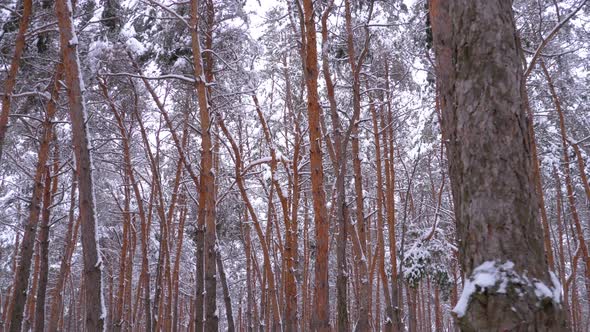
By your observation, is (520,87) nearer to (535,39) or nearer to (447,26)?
(447,26)

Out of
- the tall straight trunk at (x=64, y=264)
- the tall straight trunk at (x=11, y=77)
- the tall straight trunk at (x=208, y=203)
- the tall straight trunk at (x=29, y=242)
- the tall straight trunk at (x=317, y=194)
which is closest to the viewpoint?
the tall straight trunk at (x=317, y=194)

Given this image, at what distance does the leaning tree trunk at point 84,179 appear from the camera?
6609mm

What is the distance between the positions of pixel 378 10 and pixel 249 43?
341 cm

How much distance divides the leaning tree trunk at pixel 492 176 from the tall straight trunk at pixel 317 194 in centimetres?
552

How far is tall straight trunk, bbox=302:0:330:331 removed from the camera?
746 cm

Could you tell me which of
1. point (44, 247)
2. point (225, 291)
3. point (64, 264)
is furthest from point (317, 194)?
point (64, 264)

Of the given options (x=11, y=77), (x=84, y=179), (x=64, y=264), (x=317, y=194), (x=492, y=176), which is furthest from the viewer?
(x=64, y=264)

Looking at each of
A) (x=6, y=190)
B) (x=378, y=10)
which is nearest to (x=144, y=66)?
(x=378, y=10)

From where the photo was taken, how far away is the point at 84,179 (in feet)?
22.3

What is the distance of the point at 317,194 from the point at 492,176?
19.2ft

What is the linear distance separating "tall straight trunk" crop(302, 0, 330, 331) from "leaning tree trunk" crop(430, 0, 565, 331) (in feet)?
18.1

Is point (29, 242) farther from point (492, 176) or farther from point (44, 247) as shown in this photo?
point (492, 176)

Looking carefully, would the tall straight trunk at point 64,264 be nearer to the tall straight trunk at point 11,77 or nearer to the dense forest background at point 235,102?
the dense forest background at point 235,102

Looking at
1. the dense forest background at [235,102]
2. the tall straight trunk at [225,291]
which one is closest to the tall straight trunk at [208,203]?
the dense forest background at [235,102]
